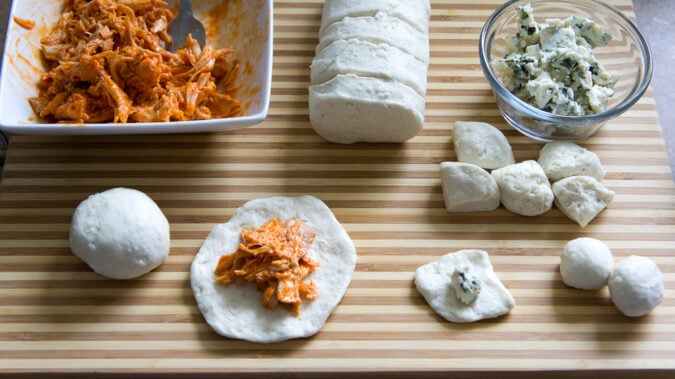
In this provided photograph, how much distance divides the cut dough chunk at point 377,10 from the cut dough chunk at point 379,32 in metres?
0.03

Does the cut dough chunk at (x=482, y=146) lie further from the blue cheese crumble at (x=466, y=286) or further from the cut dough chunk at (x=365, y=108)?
the blue cheese crumble at (x=466, y=286)

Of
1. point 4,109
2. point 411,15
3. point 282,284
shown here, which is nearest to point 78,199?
point 4,109

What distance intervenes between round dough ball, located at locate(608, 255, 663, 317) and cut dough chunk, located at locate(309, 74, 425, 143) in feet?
3.18

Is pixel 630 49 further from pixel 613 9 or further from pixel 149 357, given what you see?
pixel 149 357

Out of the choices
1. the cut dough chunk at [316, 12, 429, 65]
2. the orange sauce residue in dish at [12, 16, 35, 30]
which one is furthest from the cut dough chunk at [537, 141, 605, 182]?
the orange sauce residue in dish at [12, 16, 35, 30]

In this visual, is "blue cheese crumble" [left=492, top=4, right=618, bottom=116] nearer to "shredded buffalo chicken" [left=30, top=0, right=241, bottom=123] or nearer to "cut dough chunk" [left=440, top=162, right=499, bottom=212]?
"cut dough chunk" [left=440, top=162, right=499, bottom=212]

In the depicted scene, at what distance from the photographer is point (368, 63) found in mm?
2838

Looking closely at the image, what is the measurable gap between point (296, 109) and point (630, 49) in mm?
1501

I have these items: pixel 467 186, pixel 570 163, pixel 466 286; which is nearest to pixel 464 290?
pixel 466 286

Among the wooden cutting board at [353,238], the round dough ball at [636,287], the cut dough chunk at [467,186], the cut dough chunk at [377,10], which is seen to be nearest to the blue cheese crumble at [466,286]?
the wooden cutting board at [353,238]

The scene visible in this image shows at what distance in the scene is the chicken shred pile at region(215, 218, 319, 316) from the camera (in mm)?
2568

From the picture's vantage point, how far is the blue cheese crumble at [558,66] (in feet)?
9.45

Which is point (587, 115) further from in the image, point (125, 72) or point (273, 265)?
point (125, 72)

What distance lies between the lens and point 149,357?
2523 millimetres
